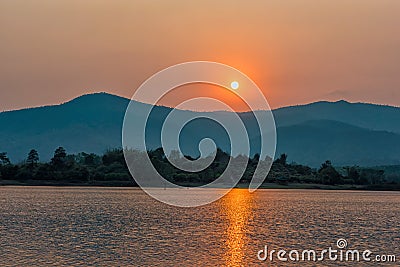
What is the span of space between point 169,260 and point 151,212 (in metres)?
53.6

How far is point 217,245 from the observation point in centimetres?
6097

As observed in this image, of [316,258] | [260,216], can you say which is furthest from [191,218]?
[316,258]

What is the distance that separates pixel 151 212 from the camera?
10431 cm

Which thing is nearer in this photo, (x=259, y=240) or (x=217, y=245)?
(x=217, y=245)

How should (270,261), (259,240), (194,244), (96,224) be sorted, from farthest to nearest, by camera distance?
(96,224), (259,240), (194,244), (270,261)

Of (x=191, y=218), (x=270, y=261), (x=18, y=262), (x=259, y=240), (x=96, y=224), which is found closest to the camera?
(x=18, y=262)

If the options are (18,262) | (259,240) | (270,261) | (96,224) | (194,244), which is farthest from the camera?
(96,224)

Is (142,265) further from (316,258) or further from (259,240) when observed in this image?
(259,240)

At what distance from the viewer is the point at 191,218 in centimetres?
9300

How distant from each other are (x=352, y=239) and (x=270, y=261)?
66.5ft

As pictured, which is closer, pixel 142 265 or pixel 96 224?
pixel 142 265

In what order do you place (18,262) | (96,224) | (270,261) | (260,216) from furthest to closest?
(260,216) < (96,224) < (270,261) < (18,262)

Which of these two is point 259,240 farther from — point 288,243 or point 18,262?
point 18,262

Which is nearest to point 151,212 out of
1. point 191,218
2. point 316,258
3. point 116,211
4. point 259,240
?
point 116,211
